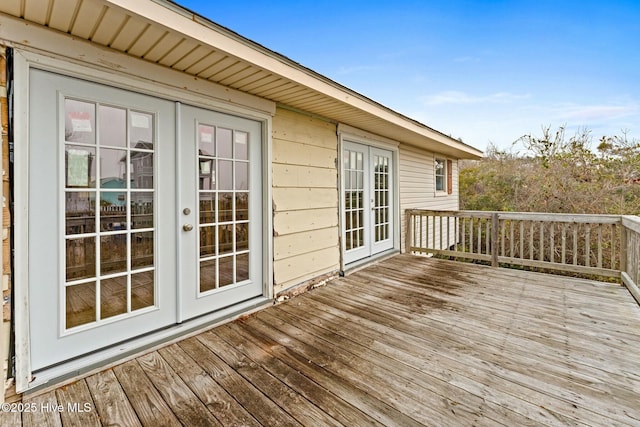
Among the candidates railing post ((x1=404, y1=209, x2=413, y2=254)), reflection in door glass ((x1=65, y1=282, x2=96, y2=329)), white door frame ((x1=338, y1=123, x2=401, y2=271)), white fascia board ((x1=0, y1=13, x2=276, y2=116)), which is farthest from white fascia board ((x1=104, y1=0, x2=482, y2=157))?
railing post ((x1=404, y1=209, x2=413, y2=254))

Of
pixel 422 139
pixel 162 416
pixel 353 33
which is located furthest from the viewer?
pixel 353 33

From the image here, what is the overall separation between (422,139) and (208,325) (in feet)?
15.0

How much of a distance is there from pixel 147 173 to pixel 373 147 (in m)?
3.56

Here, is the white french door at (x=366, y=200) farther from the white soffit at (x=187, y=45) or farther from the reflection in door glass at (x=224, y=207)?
the reflection in door glass at (x=224, y=207)

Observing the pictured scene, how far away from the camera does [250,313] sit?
2648 millimetres

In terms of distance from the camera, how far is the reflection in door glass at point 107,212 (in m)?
1.75

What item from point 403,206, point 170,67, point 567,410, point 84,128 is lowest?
point 567,410

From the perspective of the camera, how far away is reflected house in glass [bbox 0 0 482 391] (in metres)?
1.56

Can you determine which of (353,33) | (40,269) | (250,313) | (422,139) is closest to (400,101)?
(353,33)

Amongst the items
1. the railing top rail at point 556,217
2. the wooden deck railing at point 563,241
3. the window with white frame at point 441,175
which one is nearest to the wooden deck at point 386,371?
the wooden deck railing at point 563,241

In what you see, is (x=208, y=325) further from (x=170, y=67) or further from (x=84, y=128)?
(x=170, y=67)

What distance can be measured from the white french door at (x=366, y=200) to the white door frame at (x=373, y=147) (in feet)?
0.16

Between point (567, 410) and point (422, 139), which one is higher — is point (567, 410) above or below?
below

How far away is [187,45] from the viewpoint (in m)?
1.79
